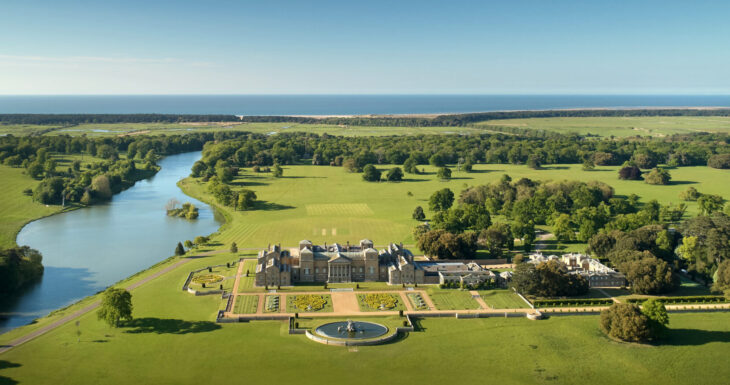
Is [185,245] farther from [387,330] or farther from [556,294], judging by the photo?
[556,294]

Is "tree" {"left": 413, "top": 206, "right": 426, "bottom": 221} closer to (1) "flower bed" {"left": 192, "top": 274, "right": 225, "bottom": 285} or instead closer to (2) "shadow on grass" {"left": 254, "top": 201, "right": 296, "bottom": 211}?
(2) "shadow on grass" {"left": 254, "top": 201, "right": 296, "bottom": 211}

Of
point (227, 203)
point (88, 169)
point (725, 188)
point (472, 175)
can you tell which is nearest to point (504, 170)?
point (472, 175)

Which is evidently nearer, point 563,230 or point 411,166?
point 563,230

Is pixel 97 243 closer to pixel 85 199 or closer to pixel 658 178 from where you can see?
pixel 85 199

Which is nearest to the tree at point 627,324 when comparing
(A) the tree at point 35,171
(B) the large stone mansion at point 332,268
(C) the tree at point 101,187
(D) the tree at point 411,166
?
(B) the large stone mansion at point 332,268

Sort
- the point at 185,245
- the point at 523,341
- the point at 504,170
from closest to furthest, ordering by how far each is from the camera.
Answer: the point at 523,341 < the point at 185,245 < the point at 504,170

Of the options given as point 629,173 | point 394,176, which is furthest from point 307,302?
point 629,173
